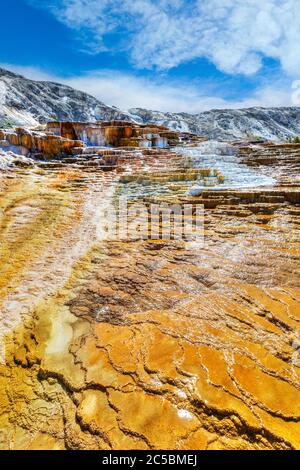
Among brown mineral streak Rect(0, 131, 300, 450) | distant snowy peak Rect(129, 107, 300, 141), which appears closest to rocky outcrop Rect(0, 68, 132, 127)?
distant snowy peak Rect(129, 107, 300, 141)

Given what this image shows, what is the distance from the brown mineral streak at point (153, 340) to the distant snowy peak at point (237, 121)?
3662 cm

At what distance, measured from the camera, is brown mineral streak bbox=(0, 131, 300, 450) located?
2.27m

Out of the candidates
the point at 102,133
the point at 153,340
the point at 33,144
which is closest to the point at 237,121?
the point at 102,133

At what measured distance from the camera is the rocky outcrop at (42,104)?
3164 centimetres

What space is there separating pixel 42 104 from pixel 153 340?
1640 inches

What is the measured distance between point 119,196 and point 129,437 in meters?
8.69

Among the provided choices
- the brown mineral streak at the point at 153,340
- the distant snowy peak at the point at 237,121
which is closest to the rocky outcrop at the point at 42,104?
the distant snowy peak at the point at 237,121

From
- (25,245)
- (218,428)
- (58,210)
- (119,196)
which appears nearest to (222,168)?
(119,196)

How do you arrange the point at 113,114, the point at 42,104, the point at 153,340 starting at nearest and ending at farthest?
the point at 153,340
the point at 42,104
the point at 113,114

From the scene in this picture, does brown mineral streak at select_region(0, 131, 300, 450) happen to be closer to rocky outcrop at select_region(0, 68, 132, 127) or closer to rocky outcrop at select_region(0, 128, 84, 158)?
rocky outcrop at select_region(0, 128, 84, 158)

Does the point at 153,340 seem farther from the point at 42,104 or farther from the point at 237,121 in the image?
the point at 237,121

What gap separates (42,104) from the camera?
1455 inches

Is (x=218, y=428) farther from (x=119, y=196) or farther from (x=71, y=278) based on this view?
(x=119, y=196)
